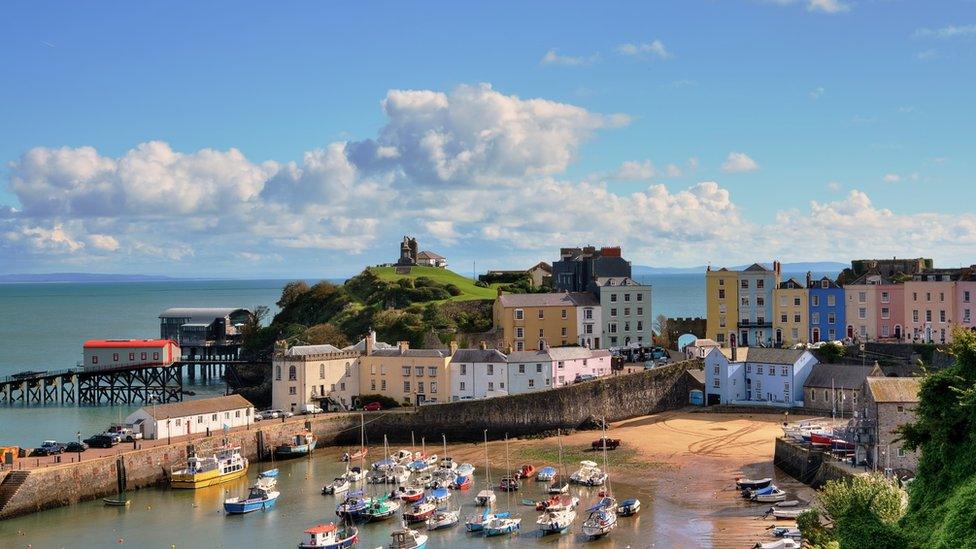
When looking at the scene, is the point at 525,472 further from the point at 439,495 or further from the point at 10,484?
the point at 10,484

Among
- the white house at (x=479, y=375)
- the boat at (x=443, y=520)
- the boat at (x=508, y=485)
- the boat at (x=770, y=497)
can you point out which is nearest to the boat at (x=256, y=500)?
the boat at (x=443, y=520)

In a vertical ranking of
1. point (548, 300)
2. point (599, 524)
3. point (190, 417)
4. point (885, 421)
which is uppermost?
point (548, 300)

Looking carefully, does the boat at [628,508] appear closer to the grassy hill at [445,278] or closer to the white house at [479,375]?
the white house at [479,375]

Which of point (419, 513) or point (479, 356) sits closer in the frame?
point (419, 513)

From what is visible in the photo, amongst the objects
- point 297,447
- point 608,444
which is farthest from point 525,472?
point 297,447

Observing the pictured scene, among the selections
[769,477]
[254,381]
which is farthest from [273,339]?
[769,477]

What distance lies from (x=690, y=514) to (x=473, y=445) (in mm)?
20124

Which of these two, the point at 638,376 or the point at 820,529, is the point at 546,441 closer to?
the point at 638,376

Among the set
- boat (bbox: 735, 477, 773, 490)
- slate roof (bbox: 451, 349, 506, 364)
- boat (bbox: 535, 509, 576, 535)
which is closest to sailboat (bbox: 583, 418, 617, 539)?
boat (bbox: 535, 509, 576, 535)

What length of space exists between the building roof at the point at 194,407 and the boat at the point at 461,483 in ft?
58.8

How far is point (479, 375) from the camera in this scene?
6594 cm

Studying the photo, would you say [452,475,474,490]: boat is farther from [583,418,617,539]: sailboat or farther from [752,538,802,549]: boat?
[752,538,802,549]: boat

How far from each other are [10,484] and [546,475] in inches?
1051

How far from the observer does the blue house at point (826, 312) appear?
73562 millimetres
